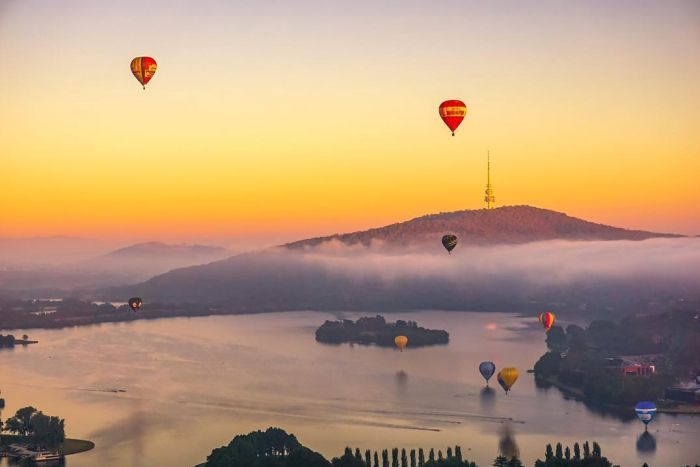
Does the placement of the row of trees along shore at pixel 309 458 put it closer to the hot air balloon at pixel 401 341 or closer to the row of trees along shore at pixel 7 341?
the hot air balloon at pixel 401 341

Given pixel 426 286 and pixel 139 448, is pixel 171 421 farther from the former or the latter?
pixel 426 286

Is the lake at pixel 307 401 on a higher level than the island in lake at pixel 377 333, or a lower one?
lower

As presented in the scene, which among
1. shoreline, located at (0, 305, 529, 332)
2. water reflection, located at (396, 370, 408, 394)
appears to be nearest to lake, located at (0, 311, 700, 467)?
water reflection, located at (396, 370, 408, 394)

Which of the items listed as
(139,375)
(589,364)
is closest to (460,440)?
(589,364)

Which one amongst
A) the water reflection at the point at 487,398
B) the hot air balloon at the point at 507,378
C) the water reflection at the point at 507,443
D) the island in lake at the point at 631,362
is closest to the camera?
the water reflection at the point at 507,443

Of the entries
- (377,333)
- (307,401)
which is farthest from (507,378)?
(377,333)

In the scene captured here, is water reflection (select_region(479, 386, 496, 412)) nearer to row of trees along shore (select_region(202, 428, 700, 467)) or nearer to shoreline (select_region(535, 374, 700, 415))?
shoreline (select_region(535, 374, 700, 415))

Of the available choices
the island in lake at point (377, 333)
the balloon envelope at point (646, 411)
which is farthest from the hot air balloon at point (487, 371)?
the island in lake at point (377, 333)

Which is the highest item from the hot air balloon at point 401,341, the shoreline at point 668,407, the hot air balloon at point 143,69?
the hot air balloon at point 143,69
